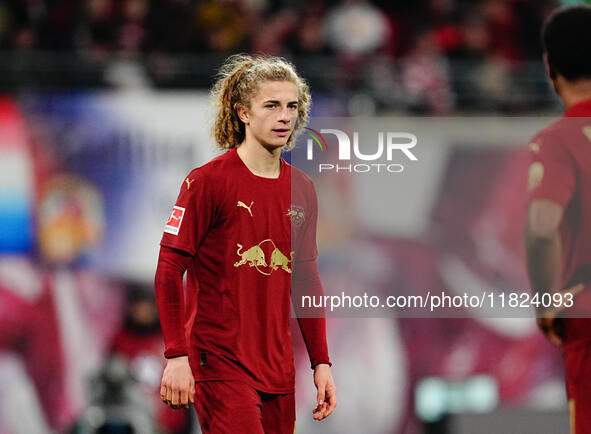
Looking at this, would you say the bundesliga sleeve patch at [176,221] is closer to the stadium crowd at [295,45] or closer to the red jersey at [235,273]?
the red jersey at [235,273]

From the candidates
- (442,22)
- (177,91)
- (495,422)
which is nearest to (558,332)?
(495,422)

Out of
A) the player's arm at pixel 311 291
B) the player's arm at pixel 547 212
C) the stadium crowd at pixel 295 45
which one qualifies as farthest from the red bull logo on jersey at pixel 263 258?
the stadium crowd at pixel 295 45

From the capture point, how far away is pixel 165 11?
33.3ft

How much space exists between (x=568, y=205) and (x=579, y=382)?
0.70m

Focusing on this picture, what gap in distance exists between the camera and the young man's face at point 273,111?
14.6ft

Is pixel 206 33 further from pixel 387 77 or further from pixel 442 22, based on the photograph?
pixel 442 22

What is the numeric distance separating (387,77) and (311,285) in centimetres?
553

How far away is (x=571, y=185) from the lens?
3752 millimetres

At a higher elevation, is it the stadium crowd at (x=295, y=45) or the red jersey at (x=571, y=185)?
the stadium crowd at (x=295, y=45)

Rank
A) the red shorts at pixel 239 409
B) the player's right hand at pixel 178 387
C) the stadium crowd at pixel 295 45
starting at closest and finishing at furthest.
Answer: the player's right hand at pixel 178 387
the red shorts at pixel 239 409
the stadium crowd at pixel 295 45

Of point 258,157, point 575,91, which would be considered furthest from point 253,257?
point 575,91

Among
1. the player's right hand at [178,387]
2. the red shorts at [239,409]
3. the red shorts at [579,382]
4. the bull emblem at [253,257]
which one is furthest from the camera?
the bull emblem at [253,257]

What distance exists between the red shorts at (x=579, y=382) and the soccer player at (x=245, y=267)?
1.13 metres

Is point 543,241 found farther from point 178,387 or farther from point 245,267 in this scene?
point 178,387
